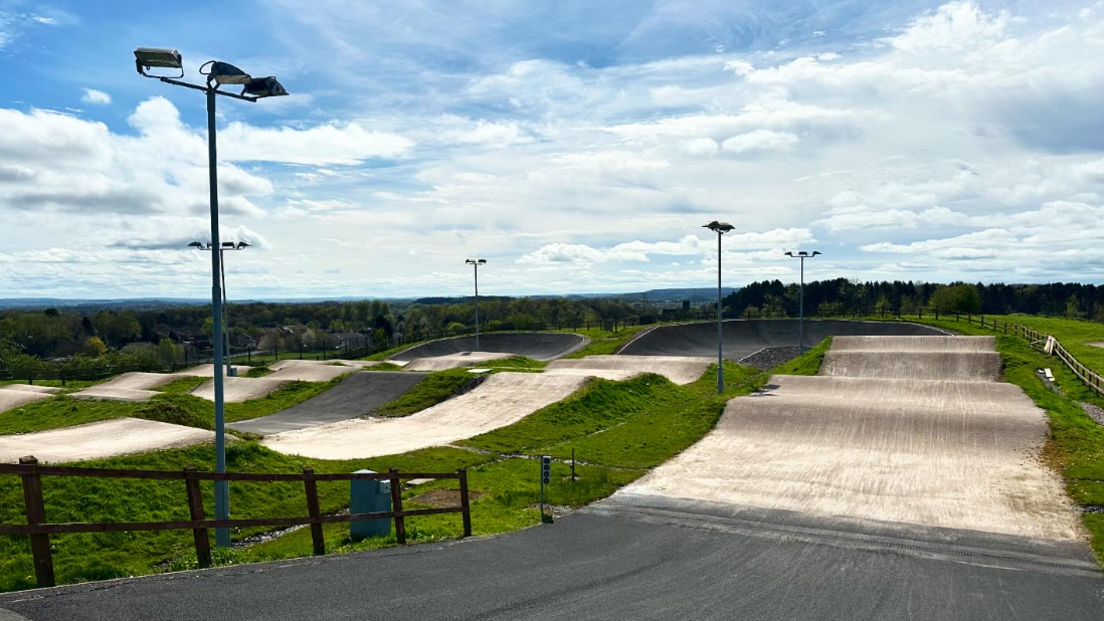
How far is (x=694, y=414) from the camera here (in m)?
30.2

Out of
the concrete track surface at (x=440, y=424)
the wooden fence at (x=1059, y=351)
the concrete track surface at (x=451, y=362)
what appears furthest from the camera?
the concrete track surface at (x=451, y=362)

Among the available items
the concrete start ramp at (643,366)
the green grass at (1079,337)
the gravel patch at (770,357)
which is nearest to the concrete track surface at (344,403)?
the concrete start ramp at (643,366)

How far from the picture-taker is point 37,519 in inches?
307

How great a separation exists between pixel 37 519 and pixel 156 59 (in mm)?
8187

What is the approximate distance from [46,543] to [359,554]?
4368 mm

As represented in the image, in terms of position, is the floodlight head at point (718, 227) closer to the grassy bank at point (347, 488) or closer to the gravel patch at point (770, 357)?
the grassy bank at point (347, 488)

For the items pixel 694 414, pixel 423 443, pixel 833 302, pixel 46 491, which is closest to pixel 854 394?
pixel 694 414

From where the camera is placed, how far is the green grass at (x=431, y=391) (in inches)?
1496

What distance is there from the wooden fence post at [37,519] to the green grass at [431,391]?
2920 cm

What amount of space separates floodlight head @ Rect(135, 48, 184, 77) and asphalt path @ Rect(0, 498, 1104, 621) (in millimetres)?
8685

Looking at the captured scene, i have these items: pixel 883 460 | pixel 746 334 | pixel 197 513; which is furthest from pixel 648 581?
pixel 746 334

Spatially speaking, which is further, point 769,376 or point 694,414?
point 769,376

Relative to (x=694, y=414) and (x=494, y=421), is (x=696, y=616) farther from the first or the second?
(x=494, y=421)

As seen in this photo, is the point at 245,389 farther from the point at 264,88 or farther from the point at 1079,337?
the point at 1079,337
